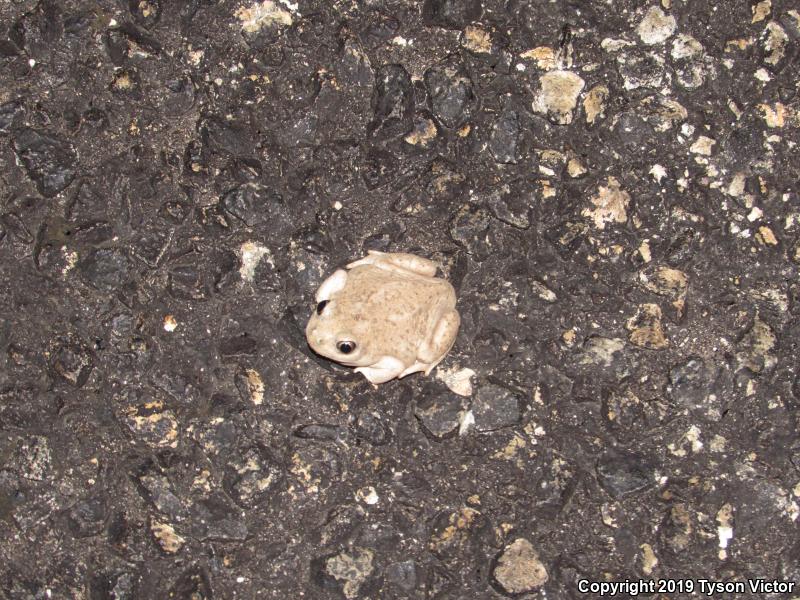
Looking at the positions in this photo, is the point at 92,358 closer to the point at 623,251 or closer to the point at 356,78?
the point at 356,78

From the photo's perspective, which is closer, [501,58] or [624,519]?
[624,519]

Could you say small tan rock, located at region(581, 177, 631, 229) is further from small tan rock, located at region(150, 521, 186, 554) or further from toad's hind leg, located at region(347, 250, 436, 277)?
small tan rock, located at region(150, 521, 186, 554)

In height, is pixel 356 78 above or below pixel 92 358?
above

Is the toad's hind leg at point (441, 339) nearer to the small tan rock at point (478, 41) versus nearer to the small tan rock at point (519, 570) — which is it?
the small tan rock at point (519, 570)

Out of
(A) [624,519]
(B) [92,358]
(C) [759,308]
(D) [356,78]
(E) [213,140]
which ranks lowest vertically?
(A) [624,519]

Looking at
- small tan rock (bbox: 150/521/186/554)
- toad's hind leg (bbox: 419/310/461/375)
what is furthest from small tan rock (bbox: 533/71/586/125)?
small tan rock (bbox: 150/521/186/554)

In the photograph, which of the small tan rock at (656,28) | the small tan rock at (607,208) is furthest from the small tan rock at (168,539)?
the small tan rock at (656,28)

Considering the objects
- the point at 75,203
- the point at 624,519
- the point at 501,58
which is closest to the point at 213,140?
the point at 75,203

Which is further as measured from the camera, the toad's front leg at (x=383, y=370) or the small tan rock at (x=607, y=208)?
the small tan rock at (x=607, y=208)
